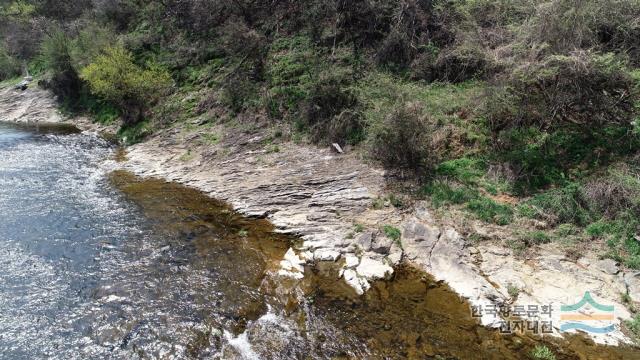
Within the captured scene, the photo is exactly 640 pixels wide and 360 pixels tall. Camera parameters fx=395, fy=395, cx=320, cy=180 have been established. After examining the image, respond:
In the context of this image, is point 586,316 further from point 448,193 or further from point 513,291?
point 448,193

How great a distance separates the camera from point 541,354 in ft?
24.5

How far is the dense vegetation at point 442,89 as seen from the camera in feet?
36.1

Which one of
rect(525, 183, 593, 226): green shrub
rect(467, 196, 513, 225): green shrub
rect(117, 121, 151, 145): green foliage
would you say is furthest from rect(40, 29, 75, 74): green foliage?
rect(525, 183, 593, 226): green shrub

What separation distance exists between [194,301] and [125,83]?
1758cm

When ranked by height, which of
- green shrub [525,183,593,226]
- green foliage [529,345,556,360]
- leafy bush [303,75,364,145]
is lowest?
green foliage [529,345,556,360]

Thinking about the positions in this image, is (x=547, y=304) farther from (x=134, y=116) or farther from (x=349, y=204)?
(x=134, y=116)

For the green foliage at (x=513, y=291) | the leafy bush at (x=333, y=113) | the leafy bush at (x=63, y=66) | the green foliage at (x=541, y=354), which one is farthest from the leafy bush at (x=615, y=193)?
the leafy bush at (x=63, y=66)

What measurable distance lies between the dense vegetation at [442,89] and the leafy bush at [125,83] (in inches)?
3.5

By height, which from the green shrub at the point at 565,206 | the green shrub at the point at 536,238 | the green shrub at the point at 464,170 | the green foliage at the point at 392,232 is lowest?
the green shrub at the point at 536,238

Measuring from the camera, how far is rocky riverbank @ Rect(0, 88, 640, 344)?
8.78 m

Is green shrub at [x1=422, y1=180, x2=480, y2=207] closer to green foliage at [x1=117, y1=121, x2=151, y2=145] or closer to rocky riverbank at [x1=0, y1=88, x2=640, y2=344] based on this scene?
rocky riverbank at [x1=0, y1=88, x2=640, y2=344]

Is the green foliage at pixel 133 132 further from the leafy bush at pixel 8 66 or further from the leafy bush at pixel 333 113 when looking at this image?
the leafy bush at pixel 8 66

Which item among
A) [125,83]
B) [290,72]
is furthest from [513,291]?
[125,83]

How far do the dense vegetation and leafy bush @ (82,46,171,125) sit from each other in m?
0.09
